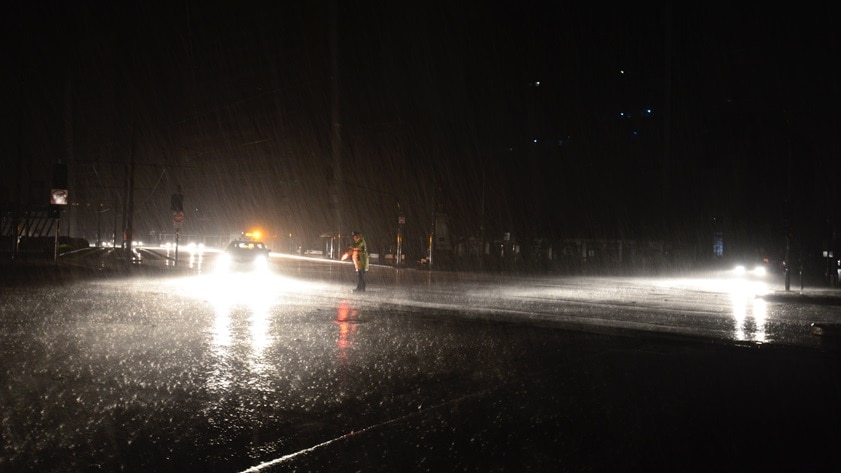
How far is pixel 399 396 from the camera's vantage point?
246 inches

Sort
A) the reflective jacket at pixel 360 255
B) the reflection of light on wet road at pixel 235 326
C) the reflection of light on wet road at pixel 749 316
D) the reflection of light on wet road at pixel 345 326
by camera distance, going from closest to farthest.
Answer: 1. the reflection of light on wet road at pixel 235 326
2. the reflection of light on wet road at pixel 345 326
3. the reflection of light on wet road at pixel 749 316
4. the reflective jacket at pixel 360 255

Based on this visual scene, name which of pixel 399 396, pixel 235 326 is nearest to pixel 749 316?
pixel 235 326

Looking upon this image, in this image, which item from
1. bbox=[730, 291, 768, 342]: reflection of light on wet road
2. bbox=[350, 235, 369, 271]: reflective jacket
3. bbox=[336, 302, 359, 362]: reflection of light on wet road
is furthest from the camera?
bbox=[350, 235, 369, 271]: reflective jacket

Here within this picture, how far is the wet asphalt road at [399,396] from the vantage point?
457cm

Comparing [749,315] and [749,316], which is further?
[749,315]

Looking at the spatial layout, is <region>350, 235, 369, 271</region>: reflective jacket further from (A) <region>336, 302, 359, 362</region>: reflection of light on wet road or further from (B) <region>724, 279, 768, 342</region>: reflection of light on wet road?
(B) <region>724, 279, 768, 342</region>: reflection of light on wet road

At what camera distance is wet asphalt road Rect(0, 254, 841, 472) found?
457cm

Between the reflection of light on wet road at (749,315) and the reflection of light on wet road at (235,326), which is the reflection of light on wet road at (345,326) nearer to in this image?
the reflection of light on wet road at (235,326)

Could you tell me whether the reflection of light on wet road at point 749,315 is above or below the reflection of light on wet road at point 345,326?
below

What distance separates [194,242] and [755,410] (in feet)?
331

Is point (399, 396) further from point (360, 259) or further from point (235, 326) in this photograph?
point (360, 259)

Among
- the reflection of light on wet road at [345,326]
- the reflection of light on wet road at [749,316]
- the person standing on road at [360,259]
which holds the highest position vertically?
the person standing on road at [360,259]

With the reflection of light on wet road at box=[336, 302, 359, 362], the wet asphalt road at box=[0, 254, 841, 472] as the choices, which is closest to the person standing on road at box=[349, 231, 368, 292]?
the reflection of light on wet road at box=[336, 302, 359, 362]

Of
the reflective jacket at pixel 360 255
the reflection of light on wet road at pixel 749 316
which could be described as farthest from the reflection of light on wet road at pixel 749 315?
the reflective jacket at pixel 360 255
